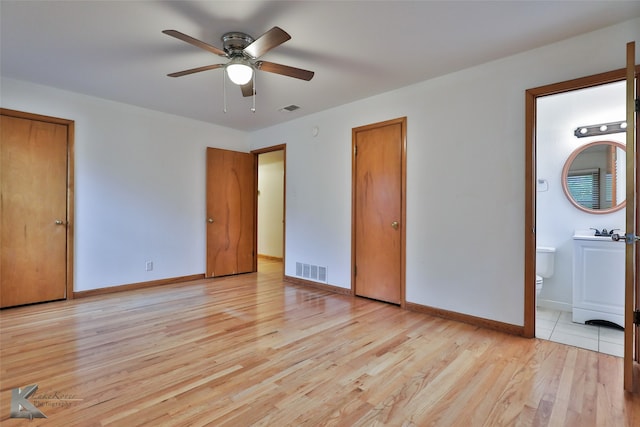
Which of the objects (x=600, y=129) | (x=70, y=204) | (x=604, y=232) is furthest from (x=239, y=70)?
(x=604, y=232)

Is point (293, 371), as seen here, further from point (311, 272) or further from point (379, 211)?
point (311, 272)

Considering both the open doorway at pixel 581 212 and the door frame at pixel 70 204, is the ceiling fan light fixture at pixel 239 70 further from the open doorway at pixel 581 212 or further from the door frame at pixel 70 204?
the open doorway at pixel 581 212

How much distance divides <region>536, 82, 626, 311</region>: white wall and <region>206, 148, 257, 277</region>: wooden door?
4.17 meters

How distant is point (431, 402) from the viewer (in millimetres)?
1755

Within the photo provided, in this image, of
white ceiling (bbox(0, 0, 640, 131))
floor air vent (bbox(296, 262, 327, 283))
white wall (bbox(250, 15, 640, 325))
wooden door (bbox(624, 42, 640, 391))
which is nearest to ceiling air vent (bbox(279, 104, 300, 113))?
white ceiling (bbox(0, 0, 640, 131))

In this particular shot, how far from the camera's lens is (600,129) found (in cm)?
327

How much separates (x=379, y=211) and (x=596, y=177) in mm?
2279

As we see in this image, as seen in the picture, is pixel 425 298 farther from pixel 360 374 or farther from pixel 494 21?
pixel 494 21

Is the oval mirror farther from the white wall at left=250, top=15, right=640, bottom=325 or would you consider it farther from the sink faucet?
the white wall at left=250, top=15, right=640, bottom=325

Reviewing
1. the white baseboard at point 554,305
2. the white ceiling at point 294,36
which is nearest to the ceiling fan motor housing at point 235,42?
the white ceiling at point 294,36

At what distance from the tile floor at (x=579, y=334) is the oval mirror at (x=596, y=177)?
120 cm

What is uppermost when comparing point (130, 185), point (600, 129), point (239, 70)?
point (239, 70)

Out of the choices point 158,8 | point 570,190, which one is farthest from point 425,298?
point 158,8

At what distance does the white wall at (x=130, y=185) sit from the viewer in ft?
12.4
